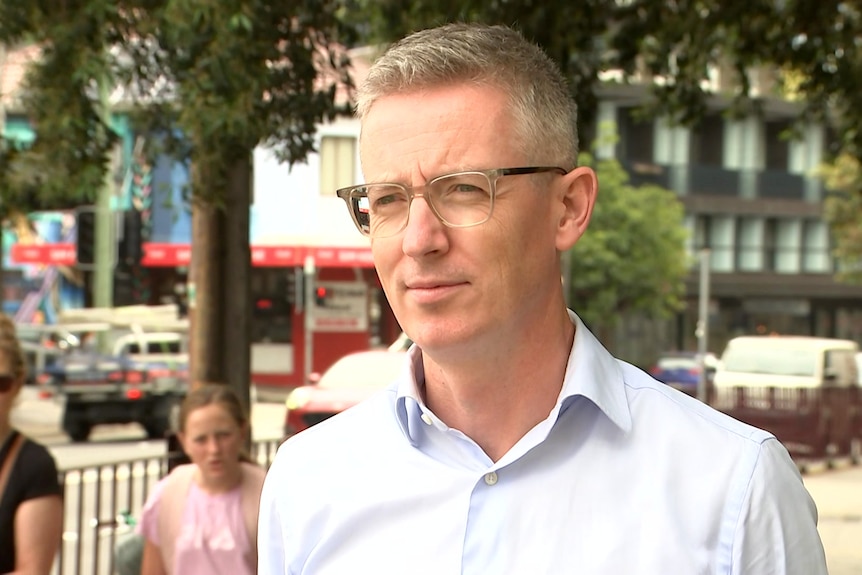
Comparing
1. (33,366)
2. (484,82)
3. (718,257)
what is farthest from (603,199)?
(484,82)

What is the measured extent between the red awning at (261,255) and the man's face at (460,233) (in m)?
31.7

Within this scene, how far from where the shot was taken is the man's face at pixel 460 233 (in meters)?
1.87

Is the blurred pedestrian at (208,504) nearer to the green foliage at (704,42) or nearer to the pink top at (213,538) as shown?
the pink top at (213,538)

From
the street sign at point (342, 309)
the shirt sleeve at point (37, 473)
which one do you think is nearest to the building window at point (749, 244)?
the street sign at point (342, 309)

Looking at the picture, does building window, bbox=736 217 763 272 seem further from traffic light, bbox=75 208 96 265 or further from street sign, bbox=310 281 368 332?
traffic light, bbox=75 208 96 265

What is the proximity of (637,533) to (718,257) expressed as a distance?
165 ft

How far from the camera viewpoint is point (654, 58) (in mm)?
11180

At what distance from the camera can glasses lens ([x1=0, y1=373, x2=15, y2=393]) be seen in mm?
4188

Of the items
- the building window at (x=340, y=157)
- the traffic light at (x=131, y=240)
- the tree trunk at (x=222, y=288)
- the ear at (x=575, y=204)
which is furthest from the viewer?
the building window at (x=340, y=157)

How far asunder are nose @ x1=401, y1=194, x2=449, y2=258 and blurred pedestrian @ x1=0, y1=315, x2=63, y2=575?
245 centimetres

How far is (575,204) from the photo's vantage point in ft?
6.61

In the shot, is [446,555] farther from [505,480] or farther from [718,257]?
[718,257]

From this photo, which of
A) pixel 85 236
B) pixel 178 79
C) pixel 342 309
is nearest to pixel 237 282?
pixel 178 79

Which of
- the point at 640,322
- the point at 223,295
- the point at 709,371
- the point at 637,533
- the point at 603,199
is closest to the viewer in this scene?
the point at 637,533
